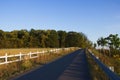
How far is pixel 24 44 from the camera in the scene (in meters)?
138

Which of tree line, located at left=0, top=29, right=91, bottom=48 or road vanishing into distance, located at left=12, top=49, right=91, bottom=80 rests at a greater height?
tree line, located at left=0, top=29, right=91, bottom=48

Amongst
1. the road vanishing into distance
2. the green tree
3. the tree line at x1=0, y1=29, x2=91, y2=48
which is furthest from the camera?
the green tree

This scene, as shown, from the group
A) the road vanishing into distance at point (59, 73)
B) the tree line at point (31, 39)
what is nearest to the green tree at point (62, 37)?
the tree line at point (31, 39)

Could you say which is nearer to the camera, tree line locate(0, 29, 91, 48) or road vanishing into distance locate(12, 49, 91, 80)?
road vanishing into distance locate(12, 49, 91, 80)

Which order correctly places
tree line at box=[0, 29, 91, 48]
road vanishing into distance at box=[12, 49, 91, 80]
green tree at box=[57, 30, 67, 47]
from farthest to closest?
green tree at box=[57, 30, 67, 47]
tree line at box=[0, 29, 91, 48]
road vanishing into distance at box=[12, 49, 91, 80]

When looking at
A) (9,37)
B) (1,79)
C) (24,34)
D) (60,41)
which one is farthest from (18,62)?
(60,41)

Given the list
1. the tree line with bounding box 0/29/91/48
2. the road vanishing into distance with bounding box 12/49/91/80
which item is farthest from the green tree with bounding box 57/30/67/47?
the road vanishing into distance with bounding box 12/49/91/80

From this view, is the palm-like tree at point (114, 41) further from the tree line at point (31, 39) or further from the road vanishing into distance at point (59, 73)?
the road vanishing into distance at point (59, 73)

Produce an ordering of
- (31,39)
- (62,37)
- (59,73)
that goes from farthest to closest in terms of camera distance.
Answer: (62,37) < (31,39) < (59,73)

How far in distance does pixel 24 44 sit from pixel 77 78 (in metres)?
123

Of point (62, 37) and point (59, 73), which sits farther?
point (62, 37)

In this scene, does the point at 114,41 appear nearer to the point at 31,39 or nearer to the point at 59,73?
the point at 31,39

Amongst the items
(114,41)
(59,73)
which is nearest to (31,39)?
(114,41)

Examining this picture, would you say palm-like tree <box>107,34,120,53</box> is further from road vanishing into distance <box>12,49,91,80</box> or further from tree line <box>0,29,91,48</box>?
road vanishing into distance <box>12,49,91,80</box>
